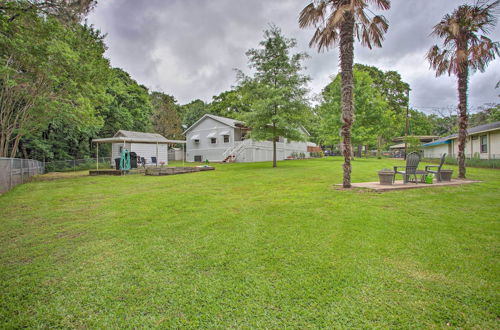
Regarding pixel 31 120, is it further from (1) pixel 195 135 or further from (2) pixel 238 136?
(2) pixel 238 136

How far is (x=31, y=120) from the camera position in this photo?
15.4 meters

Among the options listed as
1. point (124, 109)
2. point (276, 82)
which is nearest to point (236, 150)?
point (276, 82)

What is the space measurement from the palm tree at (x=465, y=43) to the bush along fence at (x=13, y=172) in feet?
62.1

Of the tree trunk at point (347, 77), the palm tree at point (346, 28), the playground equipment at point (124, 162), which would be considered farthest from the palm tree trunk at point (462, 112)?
the playground equipment at point (124, 162)

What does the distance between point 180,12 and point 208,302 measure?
16.6 meters

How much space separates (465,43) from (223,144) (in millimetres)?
20965

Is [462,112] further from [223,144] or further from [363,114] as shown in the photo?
[223,144]

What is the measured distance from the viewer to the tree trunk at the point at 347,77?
26.6ft

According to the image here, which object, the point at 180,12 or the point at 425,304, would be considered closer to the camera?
the point at 425,304

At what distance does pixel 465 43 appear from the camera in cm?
1041

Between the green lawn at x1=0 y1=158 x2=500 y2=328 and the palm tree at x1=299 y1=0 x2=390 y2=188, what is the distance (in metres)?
3.54

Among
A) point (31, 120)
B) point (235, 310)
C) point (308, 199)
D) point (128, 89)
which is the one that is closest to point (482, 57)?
point (308, 199)

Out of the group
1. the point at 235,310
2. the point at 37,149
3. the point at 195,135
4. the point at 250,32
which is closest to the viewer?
the point at 235,310

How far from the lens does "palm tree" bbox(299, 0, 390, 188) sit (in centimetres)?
807
